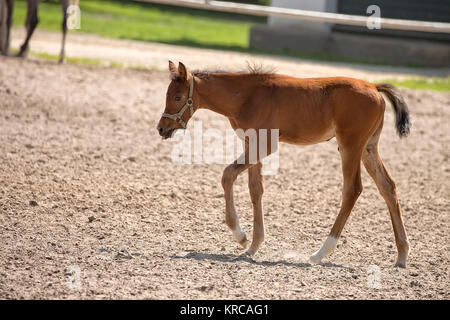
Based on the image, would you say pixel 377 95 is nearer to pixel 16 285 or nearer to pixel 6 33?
pixel 16 285

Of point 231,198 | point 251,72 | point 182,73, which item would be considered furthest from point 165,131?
point 251,72

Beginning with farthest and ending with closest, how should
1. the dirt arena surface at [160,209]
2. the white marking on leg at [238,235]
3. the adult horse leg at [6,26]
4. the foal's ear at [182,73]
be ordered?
the adult horse leg at [6,26]
the white marking on leg at [238,235]
the foal's ear at [182,73]
the dirt arena surface at [160,209]

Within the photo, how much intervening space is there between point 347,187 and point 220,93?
139cm

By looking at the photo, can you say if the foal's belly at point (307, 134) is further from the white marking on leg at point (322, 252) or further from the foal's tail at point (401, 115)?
the white marking on leg at point (322, 252)

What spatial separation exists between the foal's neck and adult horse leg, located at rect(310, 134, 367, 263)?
953 mm

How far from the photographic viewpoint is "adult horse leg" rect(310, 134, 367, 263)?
6449 millimetres

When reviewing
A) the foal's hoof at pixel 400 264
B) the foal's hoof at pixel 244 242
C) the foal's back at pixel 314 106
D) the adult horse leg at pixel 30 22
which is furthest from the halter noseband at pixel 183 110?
the adult horse leg at pixel 30 22

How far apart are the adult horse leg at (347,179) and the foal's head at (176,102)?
136 cm

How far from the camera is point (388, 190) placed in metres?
6.68

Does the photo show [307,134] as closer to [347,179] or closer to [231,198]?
[347,179]

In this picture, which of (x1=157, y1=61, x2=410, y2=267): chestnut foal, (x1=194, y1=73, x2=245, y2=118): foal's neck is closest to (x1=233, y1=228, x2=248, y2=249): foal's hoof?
(x1=157, y1=61, x2=410, y2=267): chestnut foal

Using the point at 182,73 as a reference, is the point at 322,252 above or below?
below

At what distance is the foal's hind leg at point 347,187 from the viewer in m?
6.46
